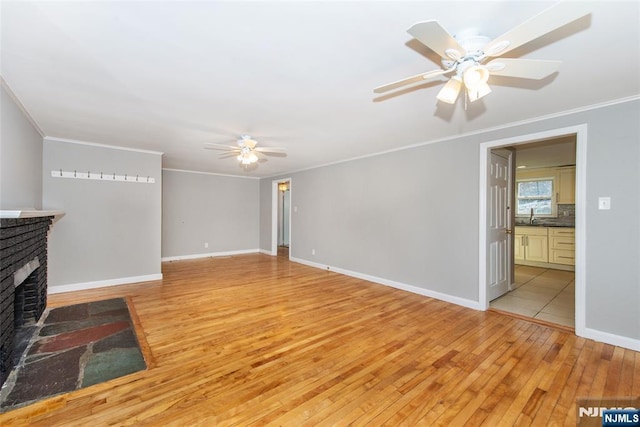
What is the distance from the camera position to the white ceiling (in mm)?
1427

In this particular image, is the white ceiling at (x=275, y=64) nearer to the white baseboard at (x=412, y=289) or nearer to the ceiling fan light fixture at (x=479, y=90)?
the ceiling fan light fixture at (x=479, y=90)

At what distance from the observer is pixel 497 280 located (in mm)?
3822

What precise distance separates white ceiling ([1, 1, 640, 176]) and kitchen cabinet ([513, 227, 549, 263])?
4229 millimetres

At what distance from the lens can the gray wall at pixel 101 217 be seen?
4.02 metres

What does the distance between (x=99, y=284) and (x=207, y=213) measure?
3159mm

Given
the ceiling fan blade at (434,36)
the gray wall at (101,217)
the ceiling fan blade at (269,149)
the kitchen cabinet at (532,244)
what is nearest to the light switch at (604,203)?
the ceiling fan blade at (434,36)

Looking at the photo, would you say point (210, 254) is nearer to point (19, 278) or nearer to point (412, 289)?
point (19, 278)

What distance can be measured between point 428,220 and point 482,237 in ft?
2.51

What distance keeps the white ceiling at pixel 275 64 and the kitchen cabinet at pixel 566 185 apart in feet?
14.5

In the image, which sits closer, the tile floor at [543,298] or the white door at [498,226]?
the tile floor at [543,298]

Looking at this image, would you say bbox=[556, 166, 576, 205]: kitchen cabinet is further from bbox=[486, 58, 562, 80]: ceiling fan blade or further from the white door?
bbox=[486, 58, 562, 80]: ceiling fan blade

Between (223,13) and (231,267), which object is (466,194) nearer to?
(223,13)

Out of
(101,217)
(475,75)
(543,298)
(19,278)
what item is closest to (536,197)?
(543,298)

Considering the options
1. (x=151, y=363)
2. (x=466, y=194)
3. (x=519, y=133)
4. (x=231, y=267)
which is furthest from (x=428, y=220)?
(x=231, y=267)
